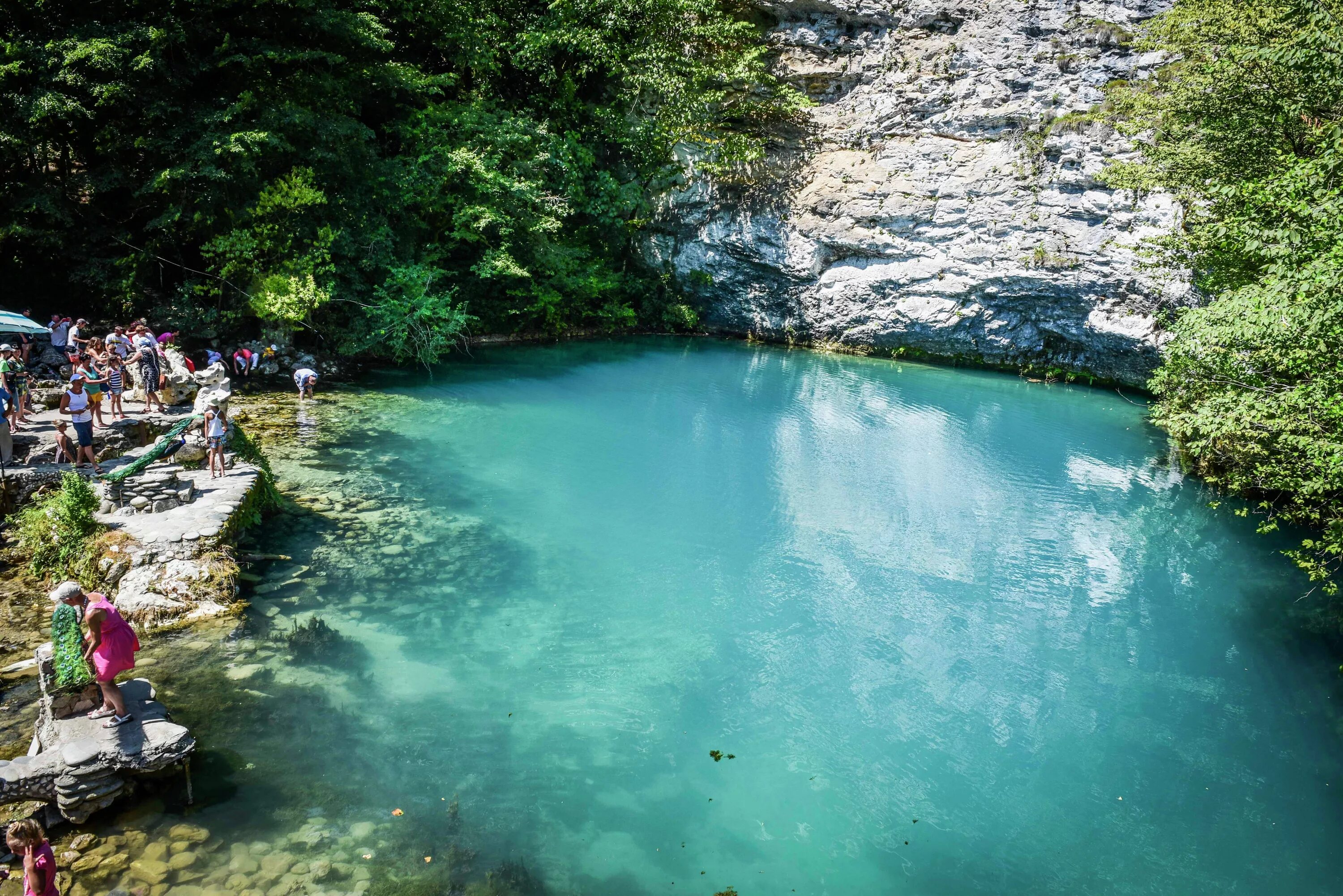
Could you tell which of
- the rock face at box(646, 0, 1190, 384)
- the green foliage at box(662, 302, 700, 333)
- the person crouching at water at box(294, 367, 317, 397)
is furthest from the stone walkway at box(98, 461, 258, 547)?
the rock face at box(646, 0, 1190, 384)

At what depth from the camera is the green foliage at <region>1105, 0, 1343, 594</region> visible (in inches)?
365

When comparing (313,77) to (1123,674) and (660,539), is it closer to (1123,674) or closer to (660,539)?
(660,539)

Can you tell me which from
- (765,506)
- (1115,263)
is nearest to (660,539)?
(765,506)

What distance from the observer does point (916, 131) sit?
28688 mm

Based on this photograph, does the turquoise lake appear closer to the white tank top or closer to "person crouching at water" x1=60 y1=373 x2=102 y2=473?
"person crouching at water" x1=60 y1=373 x2=102 y2=473

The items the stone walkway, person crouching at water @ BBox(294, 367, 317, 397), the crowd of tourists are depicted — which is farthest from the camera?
person crouching at water @ BBox(294, 367, 317, 397)

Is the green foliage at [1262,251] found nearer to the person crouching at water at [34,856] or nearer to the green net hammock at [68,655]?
the person crouching at water at [34,856]

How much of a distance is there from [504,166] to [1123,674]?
71.5ft

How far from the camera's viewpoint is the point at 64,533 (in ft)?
32.4

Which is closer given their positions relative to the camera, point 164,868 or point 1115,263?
point 164,868

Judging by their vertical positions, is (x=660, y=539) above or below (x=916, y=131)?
below

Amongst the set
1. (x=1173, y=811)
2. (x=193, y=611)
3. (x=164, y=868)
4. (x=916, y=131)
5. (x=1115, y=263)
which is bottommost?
(x=1173, y=811)

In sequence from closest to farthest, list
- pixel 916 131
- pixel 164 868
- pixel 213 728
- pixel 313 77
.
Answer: pixel 164 868, pixel 213 728, pixel 313 77, pixel 916 131

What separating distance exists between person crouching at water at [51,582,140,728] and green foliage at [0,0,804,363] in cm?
1358
